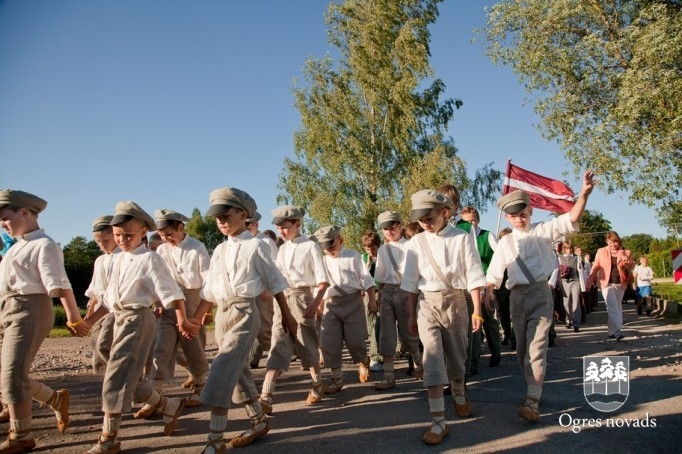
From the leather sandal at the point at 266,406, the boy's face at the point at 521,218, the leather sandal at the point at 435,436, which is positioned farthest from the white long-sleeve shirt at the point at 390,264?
the leather sandal at the point at 435,436

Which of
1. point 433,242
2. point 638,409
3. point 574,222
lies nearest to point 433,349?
point 433,242

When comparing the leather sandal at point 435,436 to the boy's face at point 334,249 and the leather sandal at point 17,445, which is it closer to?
the boy's face at point 334,249

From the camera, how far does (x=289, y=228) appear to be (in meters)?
6.61

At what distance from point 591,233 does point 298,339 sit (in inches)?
2230

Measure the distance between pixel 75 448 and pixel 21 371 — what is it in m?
0.83

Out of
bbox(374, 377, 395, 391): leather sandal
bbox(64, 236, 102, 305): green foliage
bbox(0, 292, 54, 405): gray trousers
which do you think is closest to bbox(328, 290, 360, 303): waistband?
bbox(374, 377, 395, 391): leather sandal

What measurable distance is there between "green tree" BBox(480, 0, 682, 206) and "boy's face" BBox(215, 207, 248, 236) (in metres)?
11.9

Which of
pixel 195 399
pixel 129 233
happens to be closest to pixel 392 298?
pixel 195 399

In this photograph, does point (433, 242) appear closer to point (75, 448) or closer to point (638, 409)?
point (638, 409)

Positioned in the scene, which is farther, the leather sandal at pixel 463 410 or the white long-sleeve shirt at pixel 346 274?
the white long-sleeve shirt at pixel 346 274

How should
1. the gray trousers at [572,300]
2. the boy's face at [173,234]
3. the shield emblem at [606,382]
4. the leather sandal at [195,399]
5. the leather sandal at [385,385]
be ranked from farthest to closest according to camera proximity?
the gray trousers at [572,300], the leather sandal at [385,385], the boy's face at [173,234], the leather sandal at [195,399], the shield emblem at [606,382]

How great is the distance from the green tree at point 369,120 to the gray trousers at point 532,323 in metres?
19.1

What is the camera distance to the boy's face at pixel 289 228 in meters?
6.56

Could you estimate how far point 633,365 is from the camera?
25.3 ft
